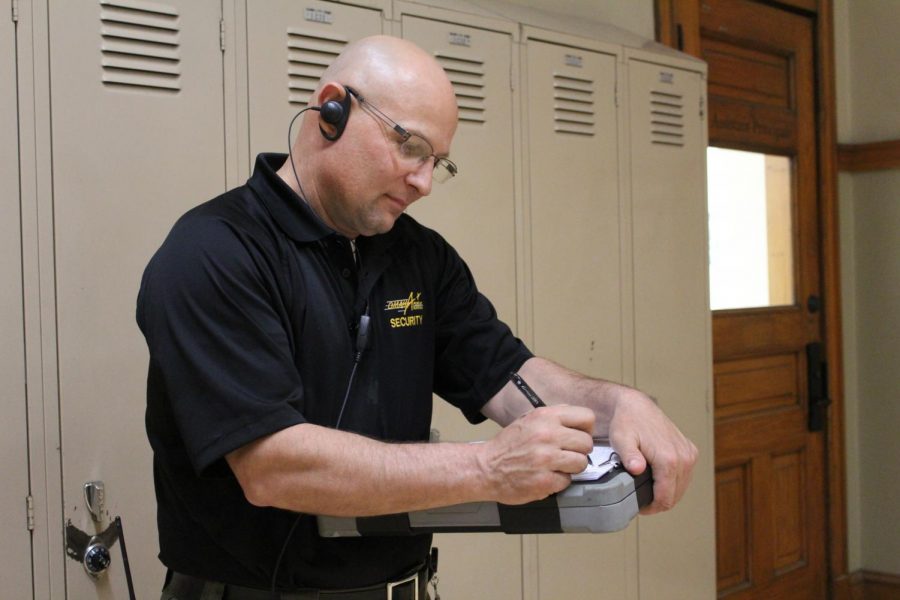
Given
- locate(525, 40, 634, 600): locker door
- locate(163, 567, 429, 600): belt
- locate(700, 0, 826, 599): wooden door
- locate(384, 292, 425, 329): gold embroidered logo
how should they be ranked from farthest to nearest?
locate(700, 0, 826, 599): wooden door, locate(525, 40, 634, 600): locker door, locate(384, 292, 425, 329): gold embroidered logo, locate(163, 567, 429, 600): belt

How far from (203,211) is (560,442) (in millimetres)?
608

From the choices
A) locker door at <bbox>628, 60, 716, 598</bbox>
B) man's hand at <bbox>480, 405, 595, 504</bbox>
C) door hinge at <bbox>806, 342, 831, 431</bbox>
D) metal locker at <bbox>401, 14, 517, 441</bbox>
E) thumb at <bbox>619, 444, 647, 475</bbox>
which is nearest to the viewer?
man's hand at <bbox>480, 405, 595, 504</bbox>

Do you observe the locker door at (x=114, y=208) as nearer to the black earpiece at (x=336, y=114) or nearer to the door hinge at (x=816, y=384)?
the black earpiece at (x=336, y=114)

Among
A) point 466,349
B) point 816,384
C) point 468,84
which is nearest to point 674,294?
point 468,84

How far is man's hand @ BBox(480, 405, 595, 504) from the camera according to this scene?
4.20 ft

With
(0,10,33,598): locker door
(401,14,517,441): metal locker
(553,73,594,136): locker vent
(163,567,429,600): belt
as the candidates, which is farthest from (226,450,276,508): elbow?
(553,73,594,136): locker vent

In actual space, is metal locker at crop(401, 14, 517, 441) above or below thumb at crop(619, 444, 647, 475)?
above

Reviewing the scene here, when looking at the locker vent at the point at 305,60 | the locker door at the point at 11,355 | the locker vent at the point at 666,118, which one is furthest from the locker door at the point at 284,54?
the locker vent at the point at 666,118

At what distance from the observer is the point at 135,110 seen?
2127mm

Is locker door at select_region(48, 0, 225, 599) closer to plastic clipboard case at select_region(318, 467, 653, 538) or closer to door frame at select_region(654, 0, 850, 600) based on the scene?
plastic clipboard case at select_region(318, 467, 653, 538)

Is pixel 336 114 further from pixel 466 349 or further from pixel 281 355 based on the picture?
pixel 466 349

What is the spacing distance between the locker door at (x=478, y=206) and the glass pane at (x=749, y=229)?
1.41 metres

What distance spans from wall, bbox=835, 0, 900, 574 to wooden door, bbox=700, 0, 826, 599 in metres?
0.26

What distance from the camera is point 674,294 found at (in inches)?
136
